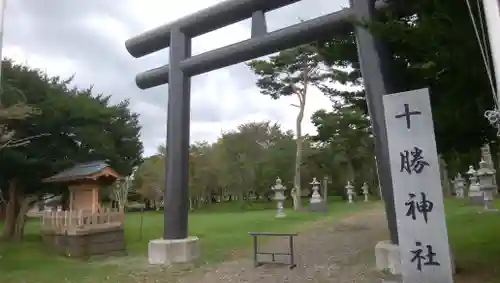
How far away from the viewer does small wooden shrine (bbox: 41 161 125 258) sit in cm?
1017

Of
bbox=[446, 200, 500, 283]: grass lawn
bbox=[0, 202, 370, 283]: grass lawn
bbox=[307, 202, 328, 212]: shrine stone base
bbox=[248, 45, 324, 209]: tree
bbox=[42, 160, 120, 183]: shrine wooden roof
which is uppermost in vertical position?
bbox=[248, 45, 324, 209]: tree

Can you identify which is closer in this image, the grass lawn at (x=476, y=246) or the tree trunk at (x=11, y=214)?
the grass lawn at (x=476, y=246)

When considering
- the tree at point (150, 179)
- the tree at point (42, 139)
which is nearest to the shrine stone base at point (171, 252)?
the tree at point (42, 139)

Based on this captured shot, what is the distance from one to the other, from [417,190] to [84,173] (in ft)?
30.5

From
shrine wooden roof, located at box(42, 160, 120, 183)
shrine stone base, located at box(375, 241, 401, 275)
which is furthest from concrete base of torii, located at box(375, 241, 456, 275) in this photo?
shrine wooden roof, located at box(42, 160, 120, 183)

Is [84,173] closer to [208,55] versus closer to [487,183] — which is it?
[208,55]

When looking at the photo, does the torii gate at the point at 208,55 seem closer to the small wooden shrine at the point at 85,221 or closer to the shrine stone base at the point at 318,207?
the small wooden shrine at the point at 85,221

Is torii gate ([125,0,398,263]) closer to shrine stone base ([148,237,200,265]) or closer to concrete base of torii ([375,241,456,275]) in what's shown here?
shrine stone base ([148,237,200,265])

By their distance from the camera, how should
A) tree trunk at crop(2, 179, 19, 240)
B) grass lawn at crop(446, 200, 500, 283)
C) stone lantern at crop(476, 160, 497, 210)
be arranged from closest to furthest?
grass lawn at crop(446, 200, 500, 283) < tree trunk at crop(2, 179, 19, 240) < stone lantern at crop(476, 160, 497, 210)

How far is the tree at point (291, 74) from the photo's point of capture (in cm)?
2033

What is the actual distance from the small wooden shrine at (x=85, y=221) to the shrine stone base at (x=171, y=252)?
3170 mm

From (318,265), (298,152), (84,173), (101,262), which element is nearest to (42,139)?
(84,173)

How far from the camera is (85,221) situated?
410 inches

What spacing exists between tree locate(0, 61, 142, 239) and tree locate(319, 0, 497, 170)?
31.9 feet
